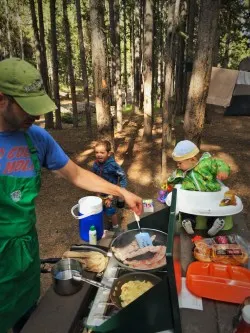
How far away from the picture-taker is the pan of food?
90.2 inches

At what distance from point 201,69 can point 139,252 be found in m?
4.23

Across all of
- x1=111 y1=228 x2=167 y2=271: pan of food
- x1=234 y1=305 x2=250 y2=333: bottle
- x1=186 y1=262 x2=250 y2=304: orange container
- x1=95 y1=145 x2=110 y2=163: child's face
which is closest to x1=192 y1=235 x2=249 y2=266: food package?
x1=186 y1=262 x2=250 y2=304: orange container

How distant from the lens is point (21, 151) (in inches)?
78.1

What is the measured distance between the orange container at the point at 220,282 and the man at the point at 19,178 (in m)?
1.26

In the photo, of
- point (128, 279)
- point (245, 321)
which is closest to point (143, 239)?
point (128, 279)

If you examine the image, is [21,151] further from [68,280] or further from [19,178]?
[68,280]

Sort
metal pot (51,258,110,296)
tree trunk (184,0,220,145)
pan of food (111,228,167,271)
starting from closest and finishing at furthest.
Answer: metal pot (51,258,110,296), pan of food (111,228,167,271), tree trunk (184,0,220,145)

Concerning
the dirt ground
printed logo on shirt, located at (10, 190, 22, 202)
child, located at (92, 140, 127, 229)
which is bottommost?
the dirt ground

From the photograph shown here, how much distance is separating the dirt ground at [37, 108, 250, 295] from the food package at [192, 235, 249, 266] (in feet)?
9.89

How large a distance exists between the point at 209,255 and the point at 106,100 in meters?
5.44

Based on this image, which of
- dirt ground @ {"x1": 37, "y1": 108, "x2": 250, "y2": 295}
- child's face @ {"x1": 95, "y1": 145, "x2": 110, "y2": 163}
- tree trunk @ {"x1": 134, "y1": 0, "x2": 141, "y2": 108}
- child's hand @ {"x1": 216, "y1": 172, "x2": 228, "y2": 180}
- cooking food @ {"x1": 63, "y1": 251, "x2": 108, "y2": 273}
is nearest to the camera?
cooking food @ {"x1": 63, "y1": 251, "x2": 108, "y2": 273}

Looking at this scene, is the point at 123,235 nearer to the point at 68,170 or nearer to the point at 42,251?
the point at 68,170

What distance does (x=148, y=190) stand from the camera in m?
7.95

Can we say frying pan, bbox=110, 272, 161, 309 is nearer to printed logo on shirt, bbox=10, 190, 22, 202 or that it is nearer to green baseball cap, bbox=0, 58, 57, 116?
printed logo on shirt, bbox=10, 190, 22, 202
